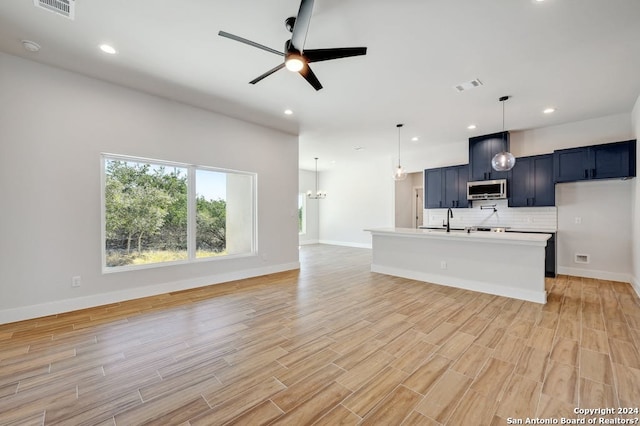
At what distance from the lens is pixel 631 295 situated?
13.1 feet

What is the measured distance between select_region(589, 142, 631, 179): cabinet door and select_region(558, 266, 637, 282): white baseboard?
1829 mm

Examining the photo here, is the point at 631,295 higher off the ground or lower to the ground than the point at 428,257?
lower

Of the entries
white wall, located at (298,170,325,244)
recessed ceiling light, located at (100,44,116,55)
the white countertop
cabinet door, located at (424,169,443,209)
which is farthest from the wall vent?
recessed ceiling light, located at (100,44,116,55)

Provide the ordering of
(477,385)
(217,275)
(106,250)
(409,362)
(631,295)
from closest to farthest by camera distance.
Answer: (477,385) < (409,362) < (106,250) < (631,295) < (217,275)

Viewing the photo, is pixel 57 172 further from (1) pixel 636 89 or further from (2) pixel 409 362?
(1) pixel 636 89

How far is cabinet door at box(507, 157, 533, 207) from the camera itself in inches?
219

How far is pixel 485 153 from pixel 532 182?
112cm

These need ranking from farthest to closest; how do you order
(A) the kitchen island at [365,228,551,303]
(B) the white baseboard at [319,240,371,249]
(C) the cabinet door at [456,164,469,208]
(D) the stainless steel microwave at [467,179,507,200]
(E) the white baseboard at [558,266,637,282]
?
(B) the white baseboard at [319,240,371,249]
(C) the cabinet door at [456,164,469,208]
(D) the stainless steel microwave at [467,179,507,200]
(E) the white baseboard at [558,266,637,282]
(A) the kitchen island at [365,228,551,303]

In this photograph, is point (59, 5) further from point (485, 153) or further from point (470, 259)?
point (485, 153)

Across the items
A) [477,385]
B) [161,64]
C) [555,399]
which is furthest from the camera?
[161,64]

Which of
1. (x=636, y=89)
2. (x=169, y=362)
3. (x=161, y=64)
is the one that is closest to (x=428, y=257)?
(x=636, y=89)

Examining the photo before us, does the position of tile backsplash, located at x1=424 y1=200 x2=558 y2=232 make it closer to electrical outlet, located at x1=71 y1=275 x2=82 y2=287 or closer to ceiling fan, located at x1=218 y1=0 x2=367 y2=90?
ceiling fan, located at x1=218 y1=0 x2=367 y2=90

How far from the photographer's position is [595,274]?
5.04m

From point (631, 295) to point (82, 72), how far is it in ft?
27.9
